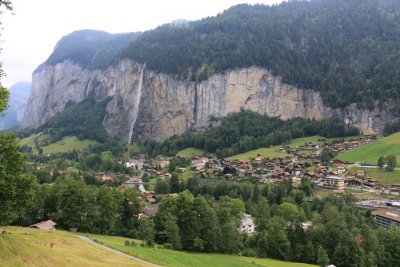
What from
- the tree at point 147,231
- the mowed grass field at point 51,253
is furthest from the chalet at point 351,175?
the mowed grass field at point 51,253

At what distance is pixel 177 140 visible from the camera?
570 ft

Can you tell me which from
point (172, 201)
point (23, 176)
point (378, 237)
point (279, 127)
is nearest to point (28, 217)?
point (172, 201)

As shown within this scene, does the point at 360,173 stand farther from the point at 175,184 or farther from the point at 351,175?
the point at 175,184

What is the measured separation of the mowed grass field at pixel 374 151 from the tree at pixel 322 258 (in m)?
74.0

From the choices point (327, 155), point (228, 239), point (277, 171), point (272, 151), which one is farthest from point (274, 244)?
point (272, 151)

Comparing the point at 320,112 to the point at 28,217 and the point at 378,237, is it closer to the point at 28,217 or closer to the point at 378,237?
the point at 378,237

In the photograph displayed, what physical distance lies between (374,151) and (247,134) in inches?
2209

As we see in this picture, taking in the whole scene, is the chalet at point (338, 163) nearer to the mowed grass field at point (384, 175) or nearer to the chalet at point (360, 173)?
the mowed grass field at point (384, 175)

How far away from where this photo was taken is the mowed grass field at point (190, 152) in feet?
522

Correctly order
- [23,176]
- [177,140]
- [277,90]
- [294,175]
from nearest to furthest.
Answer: [23,176], [294,175], [177,140], [277,90]

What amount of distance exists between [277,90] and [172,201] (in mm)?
149549

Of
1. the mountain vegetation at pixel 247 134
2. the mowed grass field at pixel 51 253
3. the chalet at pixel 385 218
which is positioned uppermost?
the mountain vegetation at pixel 247 134

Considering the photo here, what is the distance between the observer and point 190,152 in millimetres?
162000

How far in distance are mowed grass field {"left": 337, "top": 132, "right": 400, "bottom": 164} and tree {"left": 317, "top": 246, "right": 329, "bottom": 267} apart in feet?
243
